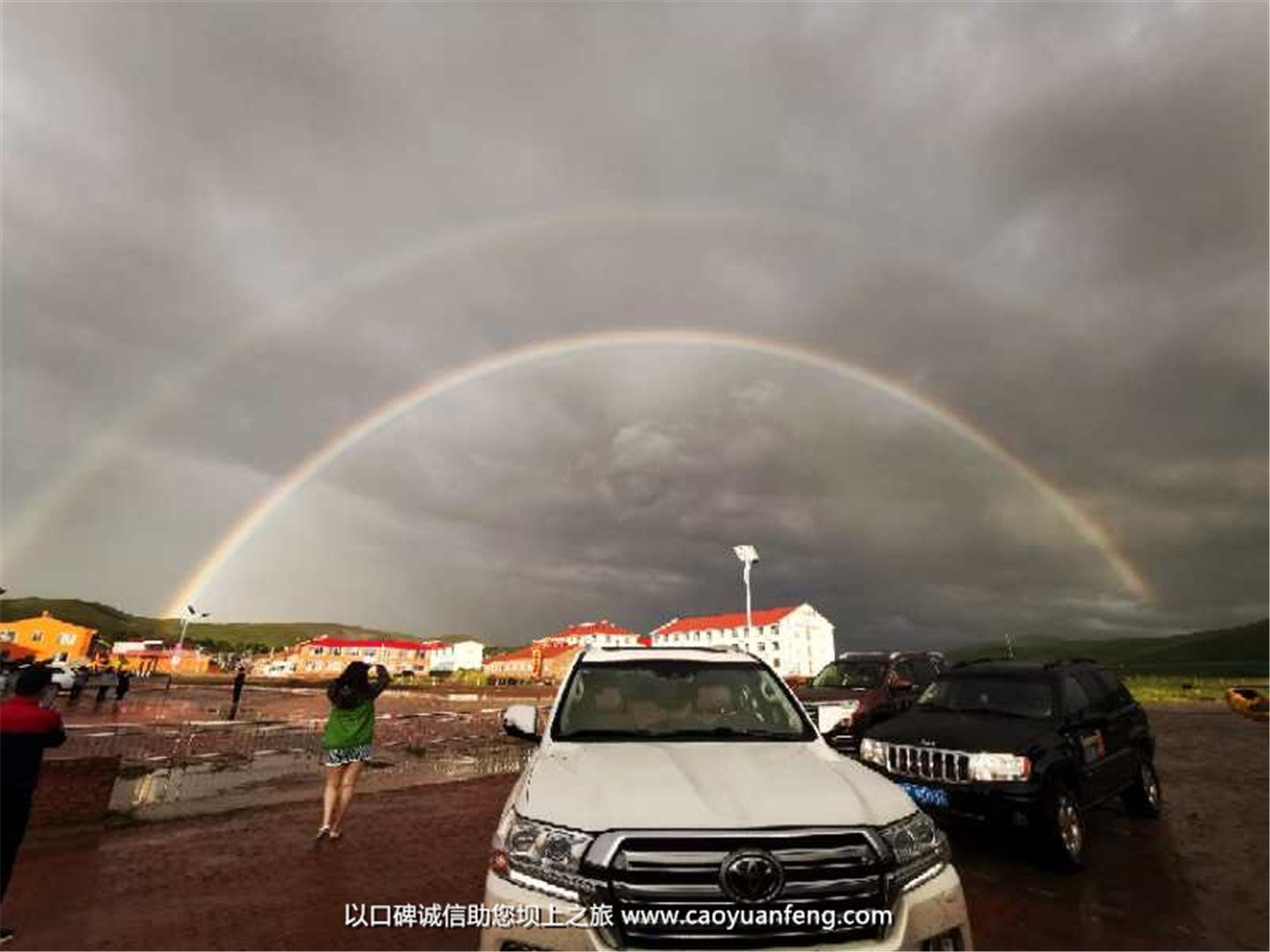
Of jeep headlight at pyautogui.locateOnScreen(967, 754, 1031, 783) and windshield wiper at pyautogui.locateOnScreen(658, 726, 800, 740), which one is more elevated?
windshield wiper at pyautogui.locateOnScreen(658, 726, 800, 740)

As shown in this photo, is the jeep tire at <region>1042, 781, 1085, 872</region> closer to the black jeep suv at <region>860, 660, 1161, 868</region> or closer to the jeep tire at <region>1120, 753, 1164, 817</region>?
the black jeep suv at <region>860, 660, 1161, 868</region>

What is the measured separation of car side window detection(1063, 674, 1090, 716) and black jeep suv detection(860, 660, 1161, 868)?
0.7 inches

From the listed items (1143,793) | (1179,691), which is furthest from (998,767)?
(1179,691)

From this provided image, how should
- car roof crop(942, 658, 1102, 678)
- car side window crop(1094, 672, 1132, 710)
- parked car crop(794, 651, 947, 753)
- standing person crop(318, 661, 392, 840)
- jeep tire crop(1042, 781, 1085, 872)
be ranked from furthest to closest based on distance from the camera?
parked car crop(794, 651, 947, 753) → car side window crop(1094, 672, 1132, 710) → car roof crop(942, 658, 1102, 678) → standing person crop(318, 661, 392, 840) → jeep tire crop(1042, 781, 1085, 872)

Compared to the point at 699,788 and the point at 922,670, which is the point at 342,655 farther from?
the point at 699,788

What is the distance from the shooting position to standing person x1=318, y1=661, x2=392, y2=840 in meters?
7.50

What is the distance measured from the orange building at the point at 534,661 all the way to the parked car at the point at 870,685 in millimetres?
93202

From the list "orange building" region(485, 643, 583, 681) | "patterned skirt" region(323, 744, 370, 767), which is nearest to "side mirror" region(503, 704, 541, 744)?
"patterned skirt" region(323, 744, 370, 767)

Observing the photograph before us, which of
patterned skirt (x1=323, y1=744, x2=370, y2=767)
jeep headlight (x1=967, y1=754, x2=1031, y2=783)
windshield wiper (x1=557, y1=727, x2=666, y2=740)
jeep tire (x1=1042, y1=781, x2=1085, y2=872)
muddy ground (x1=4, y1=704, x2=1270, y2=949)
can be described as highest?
windshield wiper (x1=557, y1=727, x2=666, y2=740)

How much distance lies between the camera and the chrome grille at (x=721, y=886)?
2654mm

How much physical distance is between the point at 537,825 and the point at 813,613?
125412mm

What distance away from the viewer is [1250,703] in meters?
23.4

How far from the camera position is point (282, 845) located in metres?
7.36

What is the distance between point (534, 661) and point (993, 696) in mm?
114957
